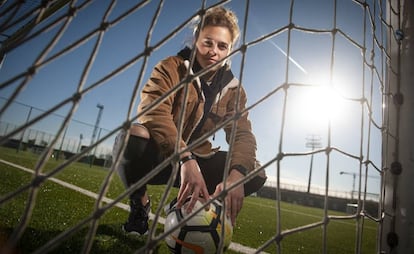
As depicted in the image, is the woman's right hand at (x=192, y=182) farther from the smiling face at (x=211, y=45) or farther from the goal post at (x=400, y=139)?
the smiling face at (x=211, y=45)

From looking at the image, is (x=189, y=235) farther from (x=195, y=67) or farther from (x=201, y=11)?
(x=195, y=67)

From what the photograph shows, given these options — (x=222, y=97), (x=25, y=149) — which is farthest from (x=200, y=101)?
(x=25, y=149)

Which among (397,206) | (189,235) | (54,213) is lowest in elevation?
(54,213)

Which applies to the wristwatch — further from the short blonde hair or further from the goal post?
the short blonde hair

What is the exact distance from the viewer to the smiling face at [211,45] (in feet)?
8.10

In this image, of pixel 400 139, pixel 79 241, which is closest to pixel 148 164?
pixel 79 241

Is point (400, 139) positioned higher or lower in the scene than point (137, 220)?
higher

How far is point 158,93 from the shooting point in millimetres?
2035

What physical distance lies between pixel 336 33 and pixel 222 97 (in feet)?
4.17

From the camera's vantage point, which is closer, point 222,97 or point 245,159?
point 245,159

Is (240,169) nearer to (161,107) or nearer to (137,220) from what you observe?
(161,107)

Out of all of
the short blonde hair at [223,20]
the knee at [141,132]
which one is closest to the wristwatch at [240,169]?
the knee at [141,132]

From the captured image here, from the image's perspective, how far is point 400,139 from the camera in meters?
1.32

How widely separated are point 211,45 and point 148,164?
3.74ft
